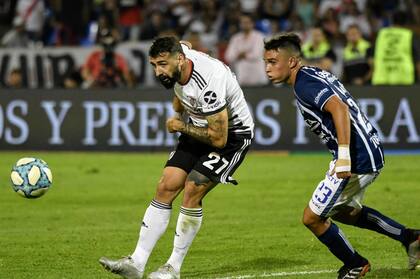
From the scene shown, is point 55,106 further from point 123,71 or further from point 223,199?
point 223,199

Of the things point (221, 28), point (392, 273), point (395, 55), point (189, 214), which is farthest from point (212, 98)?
point (221, 28)

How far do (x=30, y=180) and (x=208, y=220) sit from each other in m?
3.37

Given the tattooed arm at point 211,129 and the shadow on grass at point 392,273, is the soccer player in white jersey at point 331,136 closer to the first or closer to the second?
the shadow on grass at point 392,273

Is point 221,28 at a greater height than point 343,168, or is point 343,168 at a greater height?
point 343,168

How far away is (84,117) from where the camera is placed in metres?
20.5

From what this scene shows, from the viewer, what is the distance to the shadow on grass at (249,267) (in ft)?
31.2

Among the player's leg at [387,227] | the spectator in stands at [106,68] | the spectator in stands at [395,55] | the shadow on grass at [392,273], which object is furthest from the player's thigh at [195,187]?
the spectator in stands at [106,68]

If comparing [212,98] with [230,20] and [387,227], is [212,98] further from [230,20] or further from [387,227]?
[230,20]

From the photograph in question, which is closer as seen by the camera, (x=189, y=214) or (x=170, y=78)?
(x=170, y=78)

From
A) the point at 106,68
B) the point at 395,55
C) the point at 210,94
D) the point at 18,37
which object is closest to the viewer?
the point at 210,94

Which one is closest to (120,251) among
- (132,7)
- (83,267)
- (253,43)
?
(83,267)

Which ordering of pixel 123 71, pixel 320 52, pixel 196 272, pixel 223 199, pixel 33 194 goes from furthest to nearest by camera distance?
1. pixel 123 71
2. pixel 320 52
3. pixel 223 199
4. pixel 33 194
5. pixel 196 272

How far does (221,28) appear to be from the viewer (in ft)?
82.0

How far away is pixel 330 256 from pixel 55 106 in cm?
1116
